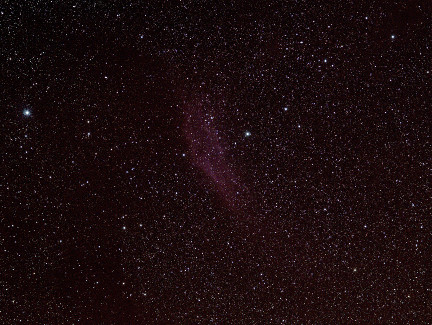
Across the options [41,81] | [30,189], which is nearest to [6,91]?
[41,81]

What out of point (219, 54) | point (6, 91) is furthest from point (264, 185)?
point (6, 91)

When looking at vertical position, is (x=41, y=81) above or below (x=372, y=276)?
above

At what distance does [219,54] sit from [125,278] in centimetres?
42

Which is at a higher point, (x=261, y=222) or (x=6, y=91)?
(x=6, y=91)

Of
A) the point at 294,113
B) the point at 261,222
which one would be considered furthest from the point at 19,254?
the point at 294,113

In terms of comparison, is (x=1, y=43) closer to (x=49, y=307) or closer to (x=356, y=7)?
(x=49, y=307)

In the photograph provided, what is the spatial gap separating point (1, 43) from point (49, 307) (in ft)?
1.50

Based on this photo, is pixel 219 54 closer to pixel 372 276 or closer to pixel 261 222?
pixel 261 222

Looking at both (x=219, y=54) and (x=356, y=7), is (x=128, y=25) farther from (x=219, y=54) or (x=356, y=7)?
(x=356, y=7)

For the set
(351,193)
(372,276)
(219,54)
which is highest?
(219,54)

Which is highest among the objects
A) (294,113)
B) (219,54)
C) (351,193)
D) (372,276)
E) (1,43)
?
(1,43)

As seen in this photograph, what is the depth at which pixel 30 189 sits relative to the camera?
28.0 inches

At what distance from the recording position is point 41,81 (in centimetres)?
71

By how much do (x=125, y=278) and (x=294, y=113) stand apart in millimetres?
412
